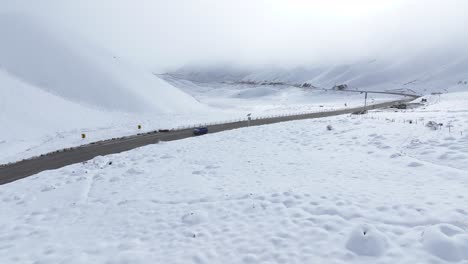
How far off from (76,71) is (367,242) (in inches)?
2748

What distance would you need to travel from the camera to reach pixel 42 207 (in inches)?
518

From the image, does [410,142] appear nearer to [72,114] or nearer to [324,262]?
Answer: [324,262]

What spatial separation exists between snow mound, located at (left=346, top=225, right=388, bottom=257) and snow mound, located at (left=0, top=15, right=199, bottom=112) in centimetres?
5676

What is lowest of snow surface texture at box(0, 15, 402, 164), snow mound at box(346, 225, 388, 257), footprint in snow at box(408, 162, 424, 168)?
snow mound at box(346, 225, 388, 257)

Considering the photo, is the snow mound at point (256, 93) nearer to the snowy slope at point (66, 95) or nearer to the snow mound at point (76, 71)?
the snow mound at point (76, 71)

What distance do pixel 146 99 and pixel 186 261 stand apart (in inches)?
2394

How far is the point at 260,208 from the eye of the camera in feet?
34.5

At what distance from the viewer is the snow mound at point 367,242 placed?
283 inches

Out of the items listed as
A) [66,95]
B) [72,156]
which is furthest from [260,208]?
[66,95]

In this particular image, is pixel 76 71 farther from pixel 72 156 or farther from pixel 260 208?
pixel 260 208

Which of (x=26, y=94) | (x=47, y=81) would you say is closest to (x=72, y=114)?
(x=26, y=94)

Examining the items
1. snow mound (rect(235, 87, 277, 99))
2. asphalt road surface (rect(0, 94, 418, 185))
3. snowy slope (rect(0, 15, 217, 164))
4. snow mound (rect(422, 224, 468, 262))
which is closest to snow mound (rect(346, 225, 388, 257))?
snow mound (rect(422, 224, 468, 262))

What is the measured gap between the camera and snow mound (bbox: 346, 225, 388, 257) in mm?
7195

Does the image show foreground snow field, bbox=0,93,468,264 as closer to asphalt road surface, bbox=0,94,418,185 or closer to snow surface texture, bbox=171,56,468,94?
asphalt road surface, bbox=0,94,418,185
